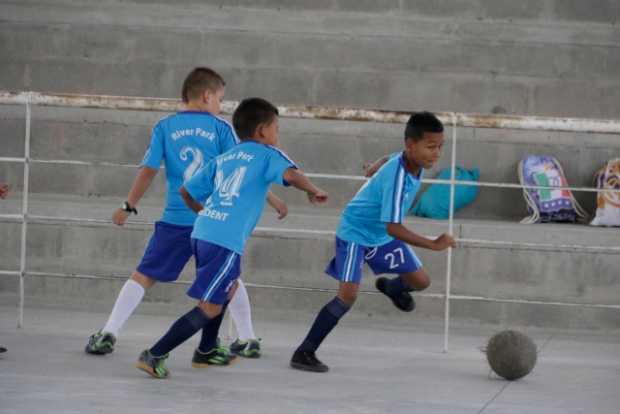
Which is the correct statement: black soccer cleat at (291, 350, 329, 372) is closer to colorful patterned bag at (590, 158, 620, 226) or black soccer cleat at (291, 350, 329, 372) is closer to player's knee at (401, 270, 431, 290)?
player's knee at (401, 270, 431, 290)

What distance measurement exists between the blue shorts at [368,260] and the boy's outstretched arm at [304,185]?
0.63 m

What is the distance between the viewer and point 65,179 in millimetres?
8961

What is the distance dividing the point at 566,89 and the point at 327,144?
6.58 feet

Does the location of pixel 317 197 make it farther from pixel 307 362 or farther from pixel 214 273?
pixel 307 362

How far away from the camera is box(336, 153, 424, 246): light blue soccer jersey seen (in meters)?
5.37

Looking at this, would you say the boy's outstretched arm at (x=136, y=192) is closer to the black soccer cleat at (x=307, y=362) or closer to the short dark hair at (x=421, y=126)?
the black soccer cleat at (x=307, y=362)

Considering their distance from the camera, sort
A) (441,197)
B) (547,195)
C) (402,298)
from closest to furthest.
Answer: (402,298)
(547,195)
(441,197)

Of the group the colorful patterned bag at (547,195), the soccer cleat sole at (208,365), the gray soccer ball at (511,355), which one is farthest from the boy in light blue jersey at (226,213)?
the colorful patterned bag at (547,195)

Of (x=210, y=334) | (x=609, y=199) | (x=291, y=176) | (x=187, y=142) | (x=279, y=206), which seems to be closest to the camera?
(x=291, y=176)

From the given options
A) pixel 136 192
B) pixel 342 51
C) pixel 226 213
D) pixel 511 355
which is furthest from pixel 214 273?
pixel 342 51

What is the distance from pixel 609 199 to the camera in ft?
27.7

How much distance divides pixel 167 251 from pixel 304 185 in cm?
101

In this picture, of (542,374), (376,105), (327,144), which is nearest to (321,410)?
(542,374)

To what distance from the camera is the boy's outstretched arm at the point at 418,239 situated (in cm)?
508
